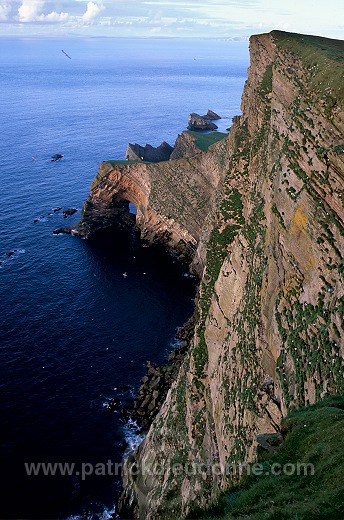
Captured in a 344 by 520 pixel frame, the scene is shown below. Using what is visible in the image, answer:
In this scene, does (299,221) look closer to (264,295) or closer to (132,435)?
(264,295)

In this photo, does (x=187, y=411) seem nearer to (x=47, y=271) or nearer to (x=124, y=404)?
(x=124, y=404)

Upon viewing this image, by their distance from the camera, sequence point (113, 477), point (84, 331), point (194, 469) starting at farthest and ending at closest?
point (84, 331) < point (113, 477) < point (194, 469)

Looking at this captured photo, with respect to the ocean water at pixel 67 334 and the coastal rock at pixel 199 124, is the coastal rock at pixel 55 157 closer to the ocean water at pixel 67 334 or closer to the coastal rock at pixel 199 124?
the ocean water at pixel 67 334

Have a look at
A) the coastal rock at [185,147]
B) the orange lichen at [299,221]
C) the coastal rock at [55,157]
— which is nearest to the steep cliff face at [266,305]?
the orange lichen at [299,221]

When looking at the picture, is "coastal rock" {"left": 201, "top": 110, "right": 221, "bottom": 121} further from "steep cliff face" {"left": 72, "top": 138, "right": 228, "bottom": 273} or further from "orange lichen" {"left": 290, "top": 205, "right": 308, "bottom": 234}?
"orange lichen" {"left": 290, "top": 205, "right": 308, "bottom": 234}

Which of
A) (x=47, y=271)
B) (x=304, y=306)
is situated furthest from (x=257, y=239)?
(x=47, y=271)
